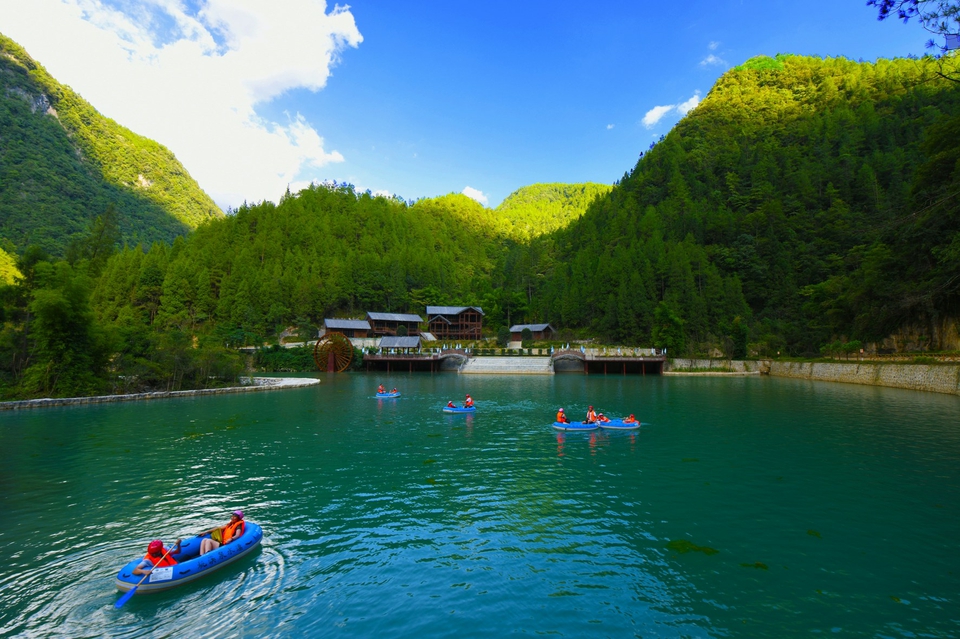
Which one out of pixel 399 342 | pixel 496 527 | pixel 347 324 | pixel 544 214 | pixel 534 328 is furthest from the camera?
pixel 544 214

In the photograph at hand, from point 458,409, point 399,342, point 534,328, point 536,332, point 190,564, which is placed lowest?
point 458,409

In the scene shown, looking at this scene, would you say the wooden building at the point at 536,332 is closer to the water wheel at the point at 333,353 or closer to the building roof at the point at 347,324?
the building roof at the point at 347,324

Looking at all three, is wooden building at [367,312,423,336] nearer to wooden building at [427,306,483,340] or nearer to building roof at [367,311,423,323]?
building roof at [367,311,423,323]

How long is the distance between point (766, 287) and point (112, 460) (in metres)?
85.0

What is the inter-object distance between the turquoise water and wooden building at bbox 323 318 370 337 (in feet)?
168

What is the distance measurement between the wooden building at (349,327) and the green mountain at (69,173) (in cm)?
5477

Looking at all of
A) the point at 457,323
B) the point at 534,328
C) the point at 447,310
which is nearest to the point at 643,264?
the point at 534,328

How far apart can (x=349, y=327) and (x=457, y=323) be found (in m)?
19.2

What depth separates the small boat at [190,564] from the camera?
755 cm

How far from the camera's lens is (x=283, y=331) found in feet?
252

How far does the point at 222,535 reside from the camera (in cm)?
889

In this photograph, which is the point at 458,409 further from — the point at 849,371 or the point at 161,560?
the point at 849,371

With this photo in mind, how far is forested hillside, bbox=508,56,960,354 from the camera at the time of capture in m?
43.4

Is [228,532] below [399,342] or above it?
below
